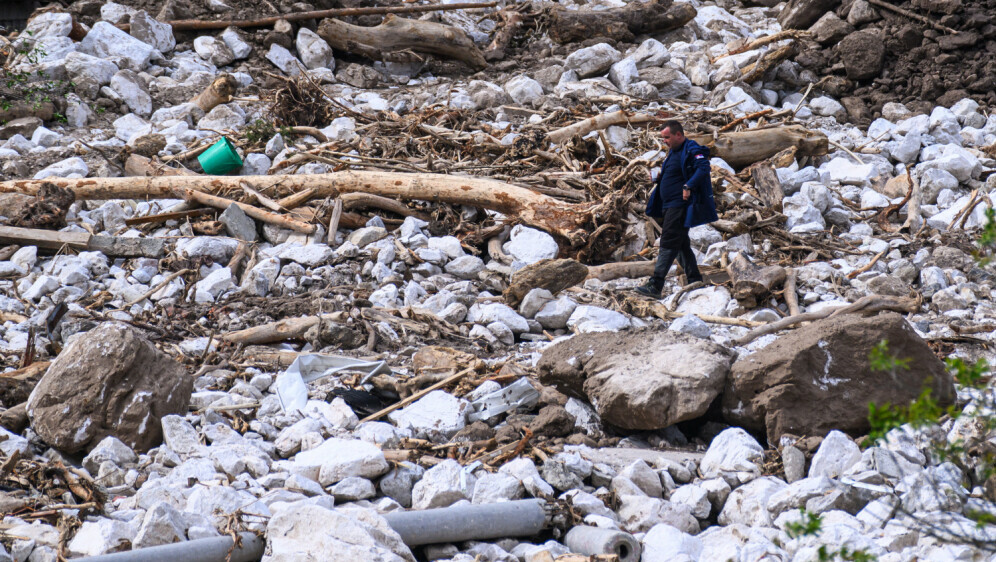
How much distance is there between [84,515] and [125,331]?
1071 mm

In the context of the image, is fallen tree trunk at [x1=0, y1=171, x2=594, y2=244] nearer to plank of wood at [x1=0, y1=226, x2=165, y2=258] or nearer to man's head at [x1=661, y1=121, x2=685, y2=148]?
plank of wood at [x1=0, y1=226, x2=165, y2=258]

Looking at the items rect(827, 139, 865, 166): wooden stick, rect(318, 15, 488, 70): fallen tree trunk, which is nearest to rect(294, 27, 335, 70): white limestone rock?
rect(318, 15, 488, 70): fallen tree trunk

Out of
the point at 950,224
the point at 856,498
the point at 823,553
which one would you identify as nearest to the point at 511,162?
the point at 950,224

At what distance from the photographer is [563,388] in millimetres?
4551

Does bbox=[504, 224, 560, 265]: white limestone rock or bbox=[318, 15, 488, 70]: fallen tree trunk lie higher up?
bbox=[318, 15, 488, 70]: fallen tree trunk

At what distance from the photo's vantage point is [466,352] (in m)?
5.43

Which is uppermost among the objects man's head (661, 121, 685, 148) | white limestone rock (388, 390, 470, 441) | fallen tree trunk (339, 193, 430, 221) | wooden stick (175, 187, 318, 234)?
man's head (661, 121, 685, 148)

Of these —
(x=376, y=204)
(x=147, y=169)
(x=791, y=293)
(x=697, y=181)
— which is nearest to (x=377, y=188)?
(x=376, y=204)

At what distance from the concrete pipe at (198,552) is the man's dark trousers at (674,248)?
4.30 metres

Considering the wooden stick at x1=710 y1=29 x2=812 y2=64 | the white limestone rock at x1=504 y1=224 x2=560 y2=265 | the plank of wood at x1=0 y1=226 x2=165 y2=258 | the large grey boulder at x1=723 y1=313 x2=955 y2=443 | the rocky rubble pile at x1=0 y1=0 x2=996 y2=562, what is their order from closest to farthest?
the rocky rubble pile at x1=0 y1=0 x2=996 y2=562 < the large grey boulder at x1=723 y1=313 x2=955 y2=443 < the plank of wood at x1=0 y1=226 x2=165 y2=258 < the white limestone rock at x1=504 y1=224 x2=560 y2=265 < the wooden stick at x1=710 y1=29 x2=812 y2=64

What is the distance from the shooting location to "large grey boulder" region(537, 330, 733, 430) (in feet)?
13.4

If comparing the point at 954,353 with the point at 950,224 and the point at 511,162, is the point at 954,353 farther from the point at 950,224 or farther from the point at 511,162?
the point at 511,162

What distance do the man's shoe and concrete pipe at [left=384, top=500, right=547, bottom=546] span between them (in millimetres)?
3521

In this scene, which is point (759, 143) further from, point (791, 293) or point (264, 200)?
point (264, 200)
